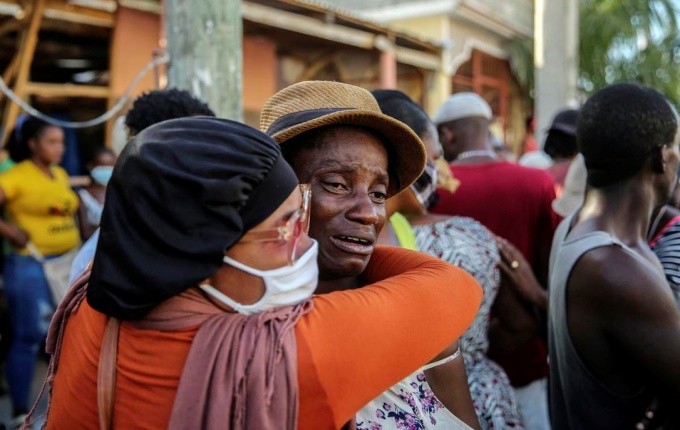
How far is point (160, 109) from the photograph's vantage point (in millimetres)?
2486

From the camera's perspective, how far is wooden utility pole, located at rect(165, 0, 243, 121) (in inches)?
119

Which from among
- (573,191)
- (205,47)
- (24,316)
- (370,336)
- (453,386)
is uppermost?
(205,47)

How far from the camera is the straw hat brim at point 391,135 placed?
159 centimetres

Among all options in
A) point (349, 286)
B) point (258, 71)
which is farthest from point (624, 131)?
point (258, 71)

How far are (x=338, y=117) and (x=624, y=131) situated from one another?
107 centimetres

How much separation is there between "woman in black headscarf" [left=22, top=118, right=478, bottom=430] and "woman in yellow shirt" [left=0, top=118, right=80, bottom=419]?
3618 millimetres

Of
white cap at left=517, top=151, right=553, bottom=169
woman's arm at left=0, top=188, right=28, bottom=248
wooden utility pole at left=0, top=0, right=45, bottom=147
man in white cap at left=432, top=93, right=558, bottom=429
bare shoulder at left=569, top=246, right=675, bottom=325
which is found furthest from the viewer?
white cap at left=517, top=151, right=553, bottom=169

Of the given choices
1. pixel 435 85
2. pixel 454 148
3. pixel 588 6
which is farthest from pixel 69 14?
pixel 588 6

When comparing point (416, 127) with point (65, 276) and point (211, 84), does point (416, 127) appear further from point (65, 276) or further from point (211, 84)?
point (65, 276)

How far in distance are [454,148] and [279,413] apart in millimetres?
2970

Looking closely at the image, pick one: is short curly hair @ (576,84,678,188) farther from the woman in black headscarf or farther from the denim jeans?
the denim jeans

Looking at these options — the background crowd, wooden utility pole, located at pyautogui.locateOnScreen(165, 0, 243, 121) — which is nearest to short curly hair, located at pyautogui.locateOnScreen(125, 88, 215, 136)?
the background crowd

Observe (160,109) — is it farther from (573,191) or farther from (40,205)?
(40,205)

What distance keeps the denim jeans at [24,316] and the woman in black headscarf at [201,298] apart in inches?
142
